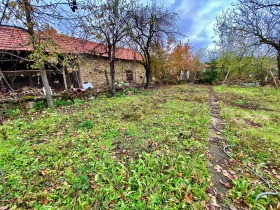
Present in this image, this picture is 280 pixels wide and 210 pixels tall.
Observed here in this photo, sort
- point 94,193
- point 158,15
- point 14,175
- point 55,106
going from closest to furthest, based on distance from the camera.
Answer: point 94,193 → point 14,175 → point 55,106 → point 158,15

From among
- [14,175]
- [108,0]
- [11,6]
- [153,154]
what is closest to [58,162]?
[14,175]

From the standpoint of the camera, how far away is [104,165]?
7.19 ft

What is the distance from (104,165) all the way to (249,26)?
50.5 ft

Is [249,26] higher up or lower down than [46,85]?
higher up

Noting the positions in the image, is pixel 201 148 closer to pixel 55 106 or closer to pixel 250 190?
pixel 250 190

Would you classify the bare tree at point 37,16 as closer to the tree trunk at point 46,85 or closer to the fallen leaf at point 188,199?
the tree trunk at point 46,85

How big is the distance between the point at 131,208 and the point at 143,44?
10653mm

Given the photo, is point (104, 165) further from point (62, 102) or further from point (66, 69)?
point (66, 69)

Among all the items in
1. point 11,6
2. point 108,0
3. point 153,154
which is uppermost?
point 108,0

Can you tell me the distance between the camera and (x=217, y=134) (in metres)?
3.44

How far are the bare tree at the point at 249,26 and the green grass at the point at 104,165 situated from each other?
39.9 ft

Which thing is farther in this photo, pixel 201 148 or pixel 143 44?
pixel 143 44

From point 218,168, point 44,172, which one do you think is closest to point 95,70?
point 44,172

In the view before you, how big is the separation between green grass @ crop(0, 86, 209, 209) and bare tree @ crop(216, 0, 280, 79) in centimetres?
1217
